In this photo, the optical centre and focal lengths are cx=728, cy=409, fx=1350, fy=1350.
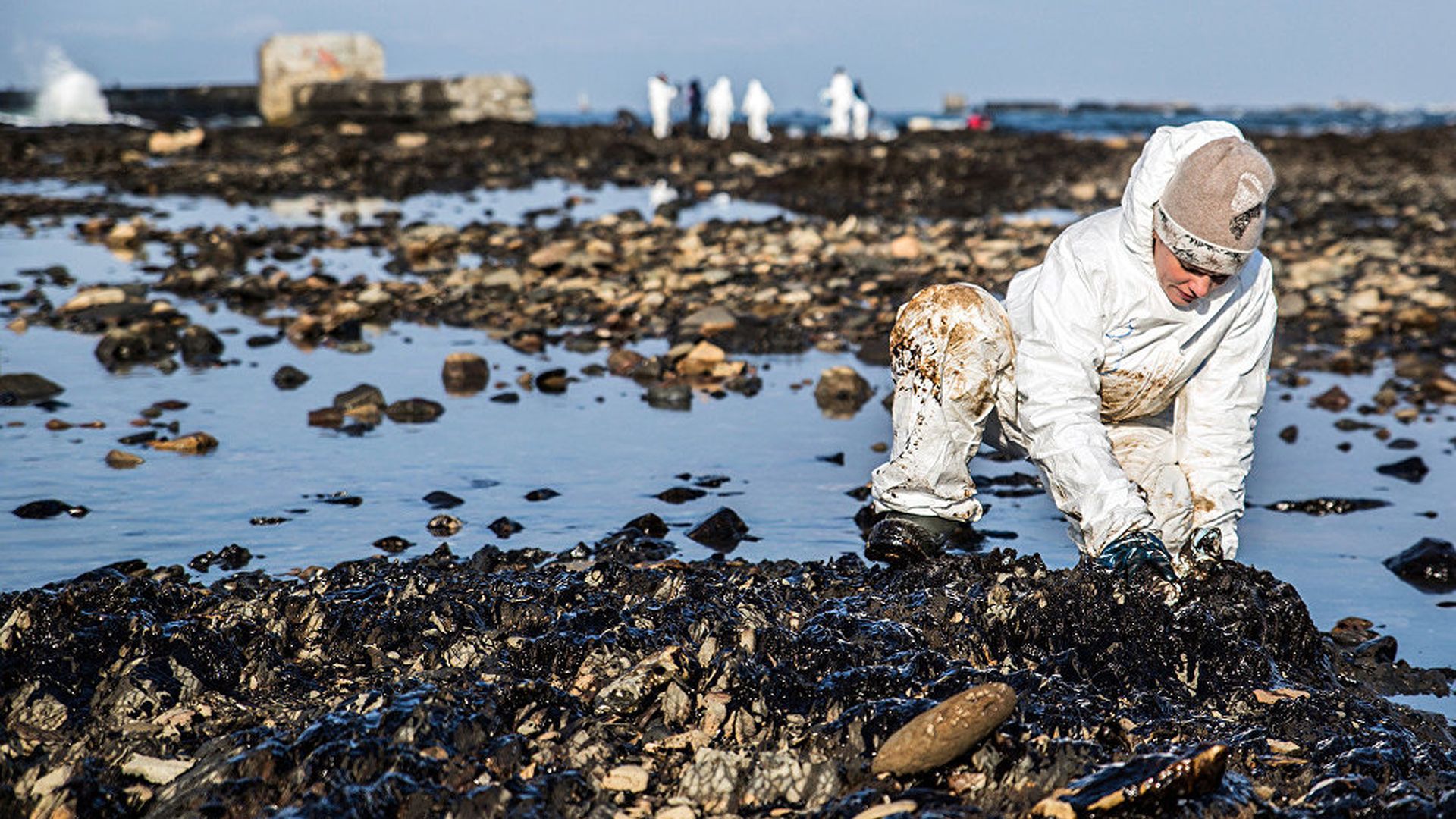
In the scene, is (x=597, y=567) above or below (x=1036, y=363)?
below

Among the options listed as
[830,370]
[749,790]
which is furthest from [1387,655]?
[830,370]

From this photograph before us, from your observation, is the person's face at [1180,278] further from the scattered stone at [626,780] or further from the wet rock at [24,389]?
the wet rock at [24,389]

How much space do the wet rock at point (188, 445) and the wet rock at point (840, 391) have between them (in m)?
3.23

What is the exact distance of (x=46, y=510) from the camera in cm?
545

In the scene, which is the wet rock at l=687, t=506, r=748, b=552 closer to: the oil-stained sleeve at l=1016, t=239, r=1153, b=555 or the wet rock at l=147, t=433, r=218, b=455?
the oil-stained sleeve at l=1016, t=239, r=1153, b=555

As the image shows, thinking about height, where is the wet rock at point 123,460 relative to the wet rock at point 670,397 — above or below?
above

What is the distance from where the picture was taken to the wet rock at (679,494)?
231 inches

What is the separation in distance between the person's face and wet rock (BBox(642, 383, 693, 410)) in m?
3.60

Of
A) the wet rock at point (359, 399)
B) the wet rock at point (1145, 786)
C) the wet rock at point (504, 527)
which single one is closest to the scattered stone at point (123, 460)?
the wet rock at point (359, 399)

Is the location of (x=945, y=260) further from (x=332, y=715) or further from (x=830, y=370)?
(x=332, y=715)

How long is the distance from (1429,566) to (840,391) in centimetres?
340

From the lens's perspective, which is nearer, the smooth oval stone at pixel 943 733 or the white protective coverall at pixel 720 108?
the smooth oval stone at pixel 943 733

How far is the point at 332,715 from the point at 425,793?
41 cm

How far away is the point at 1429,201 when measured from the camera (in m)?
18.3
